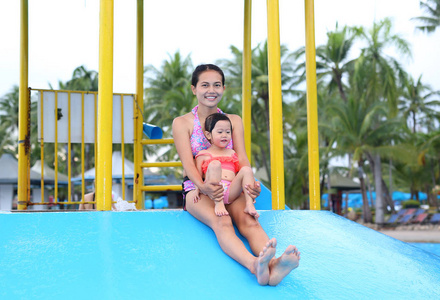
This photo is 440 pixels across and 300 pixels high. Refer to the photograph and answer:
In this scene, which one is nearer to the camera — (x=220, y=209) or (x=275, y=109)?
(x=220, y=209)

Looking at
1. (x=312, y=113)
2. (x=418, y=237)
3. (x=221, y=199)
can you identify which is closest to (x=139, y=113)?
(x=312, y=113)

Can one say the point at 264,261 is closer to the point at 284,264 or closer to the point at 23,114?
the point at 284,264

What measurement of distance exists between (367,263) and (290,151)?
2981 cm

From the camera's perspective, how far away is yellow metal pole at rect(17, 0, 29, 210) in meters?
5.19

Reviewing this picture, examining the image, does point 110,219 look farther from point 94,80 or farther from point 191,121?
point 94,80

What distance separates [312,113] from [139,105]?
236 centimetres

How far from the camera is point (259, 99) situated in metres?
33.1

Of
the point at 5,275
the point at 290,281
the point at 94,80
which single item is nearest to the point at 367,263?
the point at 290,281

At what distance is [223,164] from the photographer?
3.29 metres

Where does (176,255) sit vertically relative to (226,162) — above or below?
below

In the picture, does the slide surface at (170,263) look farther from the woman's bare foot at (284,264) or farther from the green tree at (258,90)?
the green tree at (258,90)

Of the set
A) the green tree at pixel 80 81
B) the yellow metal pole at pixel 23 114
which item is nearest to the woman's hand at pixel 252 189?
the yellow metal pole at pixel 23 114

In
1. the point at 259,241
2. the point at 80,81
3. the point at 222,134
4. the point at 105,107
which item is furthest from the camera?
the point at 80,81

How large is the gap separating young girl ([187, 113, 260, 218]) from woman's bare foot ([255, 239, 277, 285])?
0.48 m
